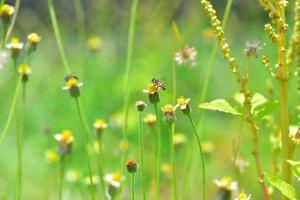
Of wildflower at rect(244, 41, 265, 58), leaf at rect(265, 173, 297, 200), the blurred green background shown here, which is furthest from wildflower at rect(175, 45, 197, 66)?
leaf at rect(265, 173, 297, 200)

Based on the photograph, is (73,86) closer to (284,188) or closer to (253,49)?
(253,49)

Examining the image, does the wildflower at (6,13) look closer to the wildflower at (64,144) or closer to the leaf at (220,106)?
the wildflower at (64,144)

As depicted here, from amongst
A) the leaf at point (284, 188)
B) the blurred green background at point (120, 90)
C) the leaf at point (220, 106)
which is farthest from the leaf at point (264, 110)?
the blurred green background at point (120, 90)

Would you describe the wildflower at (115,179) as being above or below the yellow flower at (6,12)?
below

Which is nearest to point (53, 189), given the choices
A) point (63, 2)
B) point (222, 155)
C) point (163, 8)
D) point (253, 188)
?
point (253, 188)

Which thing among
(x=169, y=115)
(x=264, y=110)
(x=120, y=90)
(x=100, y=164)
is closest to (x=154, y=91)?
(x=169, y=115)

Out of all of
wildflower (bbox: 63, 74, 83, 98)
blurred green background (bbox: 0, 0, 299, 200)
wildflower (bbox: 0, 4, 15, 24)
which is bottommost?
wildflower (bbox: 63, 74, 83, 98)

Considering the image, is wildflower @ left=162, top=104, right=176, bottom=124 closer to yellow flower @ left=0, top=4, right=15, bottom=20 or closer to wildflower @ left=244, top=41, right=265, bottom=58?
wildflower @ left=244, top=41, right=265, bottom=58

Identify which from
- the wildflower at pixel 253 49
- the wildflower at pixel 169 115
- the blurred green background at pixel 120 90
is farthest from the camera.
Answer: the blurred green background at pixel 120 90

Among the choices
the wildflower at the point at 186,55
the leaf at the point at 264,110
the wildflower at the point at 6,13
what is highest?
the wildflower at the point at 6,13

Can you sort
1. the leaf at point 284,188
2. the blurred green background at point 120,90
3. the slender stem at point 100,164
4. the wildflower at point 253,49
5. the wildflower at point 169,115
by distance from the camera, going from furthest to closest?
the blurred green background at point 120,90, the slender stem at point 100,164, the wildflower at point 253,49, the wildflower at point 169,115, the leaf at point 284,188
